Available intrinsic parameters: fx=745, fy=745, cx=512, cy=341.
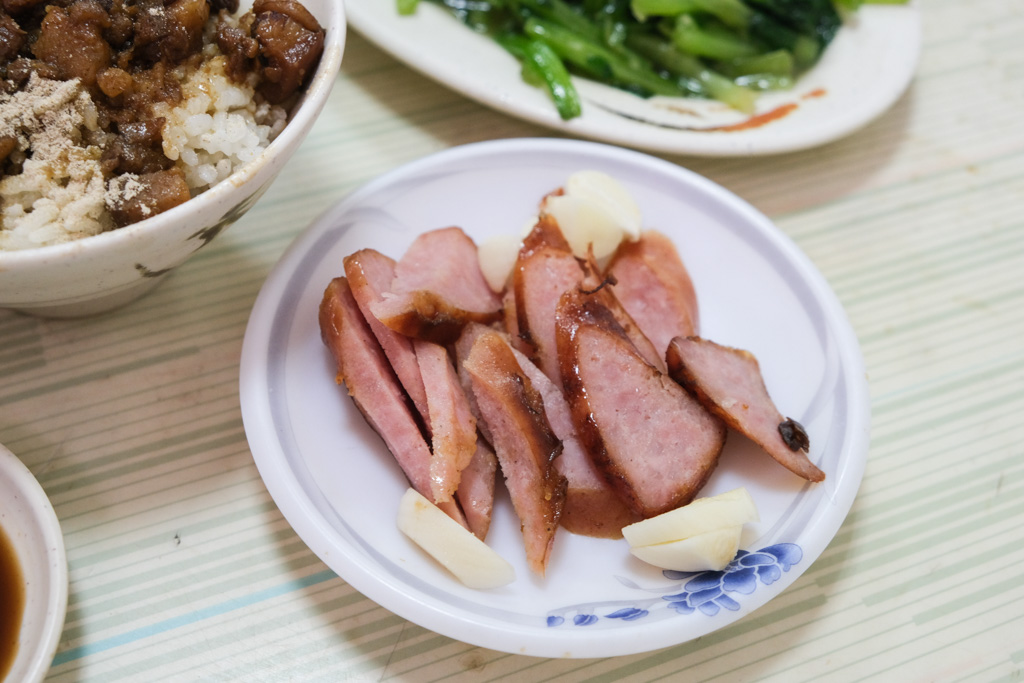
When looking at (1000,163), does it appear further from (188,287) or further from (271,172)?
(188,287)

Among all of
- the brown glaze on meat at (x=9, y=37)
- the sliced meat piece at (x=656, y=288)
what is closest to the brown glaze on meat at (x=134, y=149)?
the brown glaze on meat at (x=9, y=37)

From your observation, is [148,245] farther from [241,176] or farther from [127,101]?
[127,101]

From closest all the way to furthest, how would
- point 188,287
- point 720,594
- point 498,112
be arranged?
point 720,594 < point 188,287 < point 498,112

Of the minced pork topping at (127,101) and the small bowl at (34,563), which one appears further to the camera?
the minced pork topping at (127,101)

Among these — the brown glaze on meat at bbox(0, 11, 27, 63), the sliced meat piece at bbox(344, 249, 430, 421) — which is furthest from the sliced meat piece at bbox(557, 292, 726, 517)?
the brown glaze on meat at bbox(0, 11, 27, 63)

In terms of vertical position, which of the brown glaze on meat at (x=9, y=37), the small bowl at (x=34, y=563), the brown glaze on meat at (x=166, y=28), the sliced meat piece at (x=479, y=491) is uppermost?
the brown glaze on meat at (x=166, y=28)

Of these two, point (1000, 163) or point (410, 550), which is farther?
point (1000, 163)

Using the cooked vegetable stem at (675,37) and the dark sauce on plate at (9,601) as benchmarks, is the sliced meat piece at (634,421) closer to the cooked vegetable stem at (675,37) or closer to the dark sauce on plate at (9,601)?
the dark sauce on plate at (9,601)

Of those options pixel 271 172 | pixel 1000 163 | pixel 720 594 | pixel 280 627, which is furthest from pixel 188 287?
pixel 1000 163
